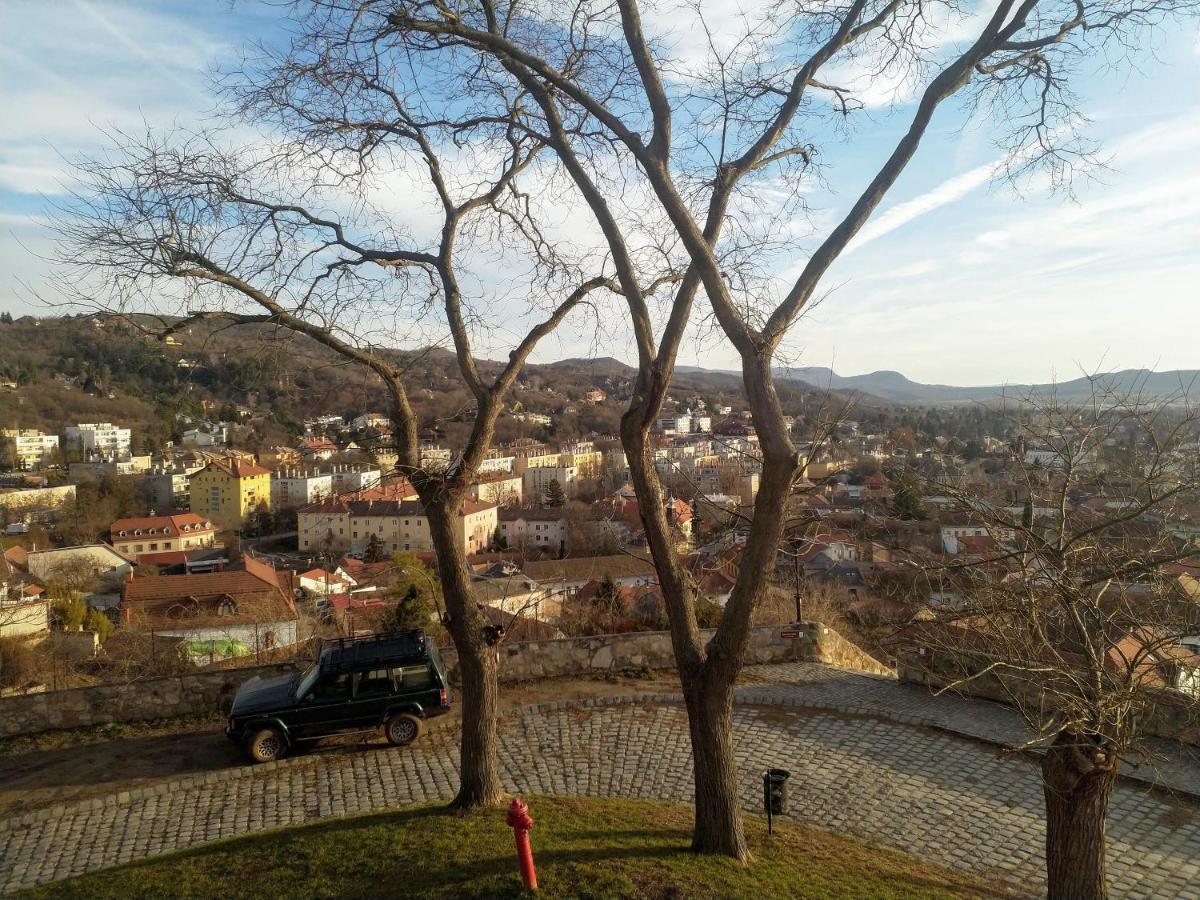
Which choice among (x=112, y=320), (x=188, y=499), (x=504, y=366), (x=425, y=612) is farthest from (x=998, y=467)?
(x=188, y=499)

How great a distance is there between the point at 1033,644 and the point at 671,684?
5.66 m

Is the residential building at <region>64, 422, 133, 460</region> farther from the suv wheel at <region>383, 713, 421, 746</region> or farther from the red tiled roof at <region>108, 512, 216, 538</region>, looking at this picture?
the suv wheel at <region>383, 713, 421, 746</region>

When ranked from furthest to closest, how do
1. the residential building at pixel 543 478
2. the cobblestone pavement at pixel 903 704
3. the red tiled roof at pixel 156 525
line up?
the residential building at pixel 543 478 → the red tiled roof at pixel 156 525 → the cobblestone pavement at pixel 903 704

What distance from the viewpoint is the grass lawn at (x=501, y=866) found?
14.5 ft

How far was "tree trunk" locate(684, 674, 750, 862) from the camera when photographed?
4.75 metres

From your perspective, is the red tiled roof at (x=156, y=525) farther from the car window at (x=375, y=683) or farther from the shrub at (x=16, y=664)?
the car window at (x=375, y=683)

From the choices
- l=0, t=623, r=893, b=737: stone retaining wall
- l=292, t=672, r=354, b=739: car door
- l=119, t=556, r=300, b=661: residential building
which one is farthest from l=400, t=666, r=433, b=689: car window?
l=119, t=556, r=300, b=661: residential building

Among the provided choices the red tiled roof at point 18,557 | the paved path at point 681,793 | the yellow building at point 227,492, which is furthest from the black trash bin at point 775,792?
the yellow building at point 227,492

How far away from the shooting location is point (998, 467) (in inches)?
286

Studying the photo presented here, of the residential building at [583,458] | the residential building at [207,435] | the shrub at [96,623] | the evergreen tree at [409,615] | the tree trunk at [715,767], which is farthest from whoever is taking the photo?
the residential building at [207,435]

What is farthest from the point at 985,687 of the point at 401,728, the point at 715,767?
the point at 401,728

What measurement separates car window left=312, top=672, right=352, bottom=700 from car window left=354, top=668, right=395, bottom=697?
0.12 m

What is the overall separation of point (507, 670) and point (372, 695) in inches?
97.2

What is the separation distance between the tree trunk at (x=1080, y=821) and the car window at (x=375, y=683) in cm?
596
